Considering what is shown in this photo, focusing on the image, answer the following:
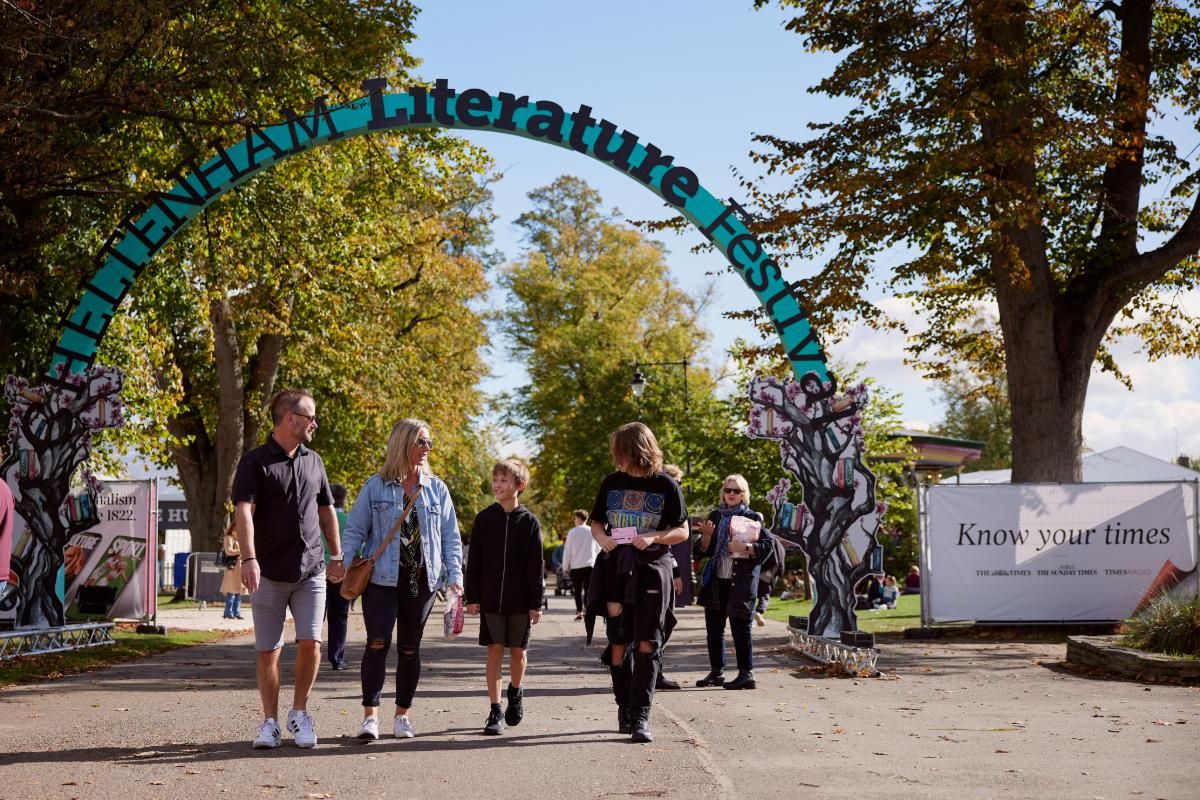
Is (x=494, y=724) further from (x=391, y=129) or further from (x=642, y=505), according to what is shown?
(x=391, y=129)

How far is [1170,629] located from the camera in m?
13.1

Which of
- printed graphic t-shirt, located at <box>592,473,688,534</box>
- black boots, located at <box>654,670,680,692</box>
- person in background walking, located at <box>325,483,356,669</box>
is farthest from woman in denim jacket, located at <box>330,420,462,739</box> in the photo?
person in background walking, located at <box>325,483,356,669</box>

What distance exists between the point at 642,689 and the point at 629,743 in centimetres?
33

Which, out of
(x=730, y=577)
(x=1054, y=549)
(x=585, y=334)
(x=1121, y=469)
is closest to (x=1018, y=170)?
(x=1054, y=549)

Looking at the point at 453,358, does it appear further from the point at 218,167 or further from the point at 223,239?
the point at 218,167

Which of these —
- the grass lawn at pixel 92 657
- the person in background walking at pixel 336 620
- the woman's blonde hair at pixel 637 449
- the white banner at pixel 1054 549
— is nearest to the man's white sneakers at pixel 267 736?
the woman's blonde hair at pixel 637 449

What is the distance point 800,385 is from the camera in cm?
1473

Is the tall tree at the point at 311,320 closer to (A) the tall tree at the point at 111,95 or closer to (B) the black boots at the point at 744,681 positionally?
(A) the tall tree at the point at 111,95

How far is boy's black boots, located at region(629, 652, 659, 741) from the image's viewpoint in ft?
27.1

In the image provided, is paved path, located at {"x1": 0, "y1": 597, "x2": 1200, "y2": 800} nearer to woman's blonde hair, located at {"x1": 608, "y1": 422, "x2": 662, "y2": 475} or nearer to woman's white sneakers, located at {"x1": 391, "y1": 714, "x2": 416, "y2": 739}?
woman's white sneakers, located at {"x1": 391, "y1": 714, "x2": 416, "y2": 739}

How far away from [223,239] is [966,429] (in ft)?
224

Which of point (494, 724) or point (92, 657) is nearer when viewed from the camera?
point (494, 724)

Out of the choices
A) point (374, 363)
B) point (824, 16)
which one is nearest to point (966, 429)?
point (374, 363)

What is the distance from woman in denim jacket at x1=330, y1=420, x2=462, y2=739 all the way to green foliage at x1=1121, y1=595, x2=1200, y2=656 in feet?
25.7
